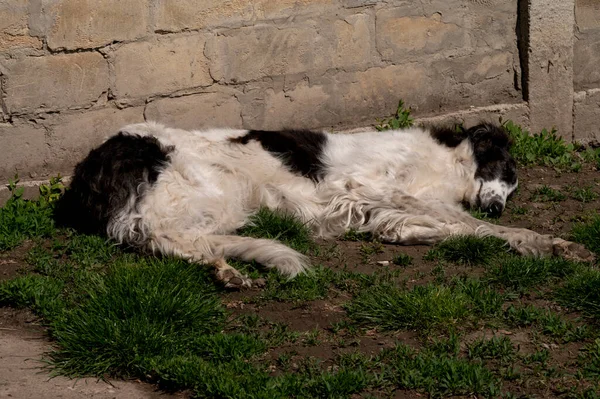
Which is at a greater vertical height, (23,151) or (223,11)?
(223,11)

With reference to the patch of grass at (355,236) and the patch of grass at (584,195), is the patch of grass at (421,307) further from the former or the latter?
the patch of grass at (584,195)

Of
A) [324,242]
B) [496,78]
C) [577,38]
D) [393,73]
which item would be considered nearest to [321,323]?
[324,242]

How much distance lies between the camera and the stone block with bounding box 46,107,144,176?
6.58m

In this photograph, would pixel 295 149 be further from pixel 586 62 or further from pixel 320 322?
pixel 586 62

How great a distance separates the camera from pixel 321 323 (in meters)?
4.95

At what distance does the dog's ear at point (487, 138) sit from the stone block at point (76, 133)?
2711 mm

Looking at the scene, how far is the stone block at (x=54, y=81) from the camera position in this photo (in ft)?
20.8

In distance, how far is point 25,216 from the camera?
6.37 meters

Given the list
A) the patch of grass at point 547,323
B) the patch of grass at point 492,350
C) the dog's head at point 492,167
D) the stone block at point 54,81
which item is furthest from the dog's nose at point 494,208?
the stone block at point 54,81

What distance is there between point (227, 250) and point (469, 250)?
158 centimetres

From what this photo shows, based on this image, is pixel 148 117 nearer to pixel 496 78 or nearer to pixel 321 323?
pixel 321 323

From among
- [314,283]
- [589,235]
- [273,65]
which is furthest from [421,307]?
[273,65]

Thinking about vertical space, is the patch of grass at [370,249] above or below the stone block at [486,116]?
below

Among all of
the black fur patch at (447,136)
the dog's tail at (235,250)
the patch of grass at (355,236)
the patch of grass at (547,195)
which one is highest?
the black fur patch at (447,136)
